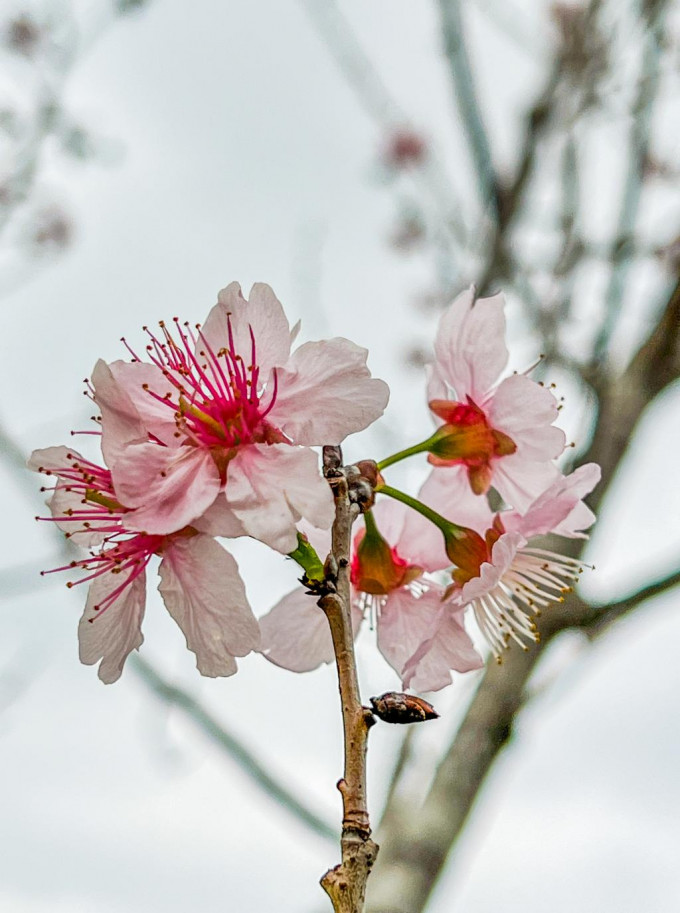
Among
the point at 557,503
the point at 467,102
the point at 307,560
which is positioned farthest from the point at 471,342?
the point at 467,102

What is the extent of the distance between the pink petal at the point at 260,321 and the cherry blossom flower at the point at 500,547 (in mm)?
213

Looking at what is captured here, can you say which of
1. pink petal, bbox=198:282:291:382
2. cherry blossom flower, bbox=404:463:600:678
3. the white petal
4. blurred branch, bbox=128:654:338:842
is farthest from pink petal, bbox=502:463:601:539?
blurred branch, bbox=128:654:338:842

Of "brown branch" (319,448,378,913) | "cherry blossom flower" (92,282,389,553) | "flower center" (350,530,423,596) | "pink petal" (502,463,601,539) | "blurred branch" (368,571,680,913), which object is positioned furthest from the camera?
"blurred branch" (368,571,680,913)

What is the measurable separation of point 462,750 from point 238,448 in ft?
4.16

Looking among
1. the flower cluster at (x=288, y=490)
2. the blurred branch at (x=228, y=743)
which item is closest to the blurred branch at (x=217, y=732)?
the blurred branch at (x=228, y=743)

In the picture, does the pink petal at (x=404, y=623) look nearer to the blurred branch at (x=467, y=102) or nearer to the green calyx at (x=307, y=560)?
the green calyx at (x=307, y=560)

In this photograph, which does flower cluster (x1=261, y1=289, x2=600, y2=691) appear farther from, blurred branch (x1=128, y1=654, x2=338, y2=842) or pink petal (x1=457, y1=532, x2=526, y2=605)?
blurred branch (x1=128, y1=654, x2=338, y2=842)

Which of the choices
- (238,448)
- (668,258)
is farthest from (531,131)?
(238,448)

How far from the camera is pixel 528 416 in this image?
29.8 inches

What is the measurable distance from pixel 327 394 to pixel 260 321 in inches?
3.1

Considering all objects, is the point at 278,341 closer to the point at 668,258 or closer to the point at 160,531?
the point at 160,531

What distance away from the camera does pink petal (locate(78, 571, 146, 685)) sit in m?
0.67

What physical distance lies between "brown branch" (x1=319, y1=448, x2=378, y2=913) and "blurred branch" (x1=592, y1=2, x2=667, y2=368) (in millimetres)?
1649

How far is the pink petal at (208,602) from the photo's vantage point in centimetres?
60
